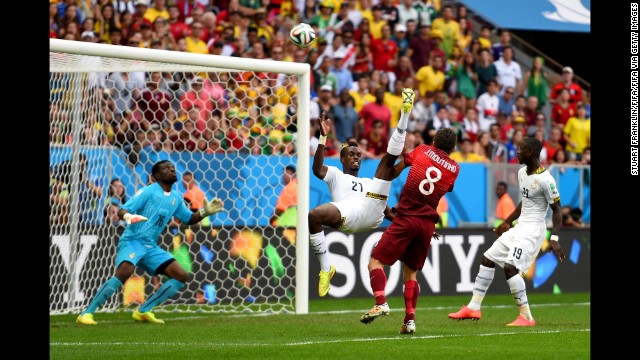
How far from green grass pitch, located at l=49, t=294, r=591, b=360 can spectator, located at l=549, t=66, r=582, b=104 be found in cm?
868

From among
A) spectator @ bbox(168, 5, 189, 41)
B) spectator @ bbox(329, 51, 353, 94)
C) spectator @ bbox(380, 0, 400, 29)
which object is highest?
spectator @ bbox(380, 0, 400, 29)

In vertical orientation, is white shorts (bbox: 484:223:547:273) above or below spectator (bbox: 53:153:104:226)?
below

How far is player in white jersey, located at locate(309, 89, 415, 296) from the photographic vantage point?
11547 millimetres

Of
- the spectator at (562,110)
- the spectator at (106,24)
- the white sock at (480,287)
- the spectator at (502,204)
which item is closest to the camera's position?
the white sock at (480,287)

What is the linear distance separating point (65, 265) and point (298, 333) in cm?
510

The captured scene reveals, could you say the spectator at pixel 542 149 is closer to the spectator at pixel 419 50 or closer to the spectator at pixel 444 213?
the spectator at pixel 419 50

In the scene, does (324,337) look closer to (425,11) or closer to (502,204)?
(502,204)

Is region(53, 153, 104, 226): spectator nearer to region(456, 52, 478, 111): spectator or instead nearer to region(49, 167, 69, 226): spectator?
region(49, 167, 69, 226): spectator

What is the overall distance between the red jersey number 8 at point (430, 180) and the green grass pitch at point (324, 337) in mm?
1453

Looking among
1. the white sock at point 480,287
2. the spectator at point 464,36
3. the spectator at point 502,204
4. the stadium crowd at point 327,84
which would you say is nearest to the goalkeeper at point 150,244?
the stadium crowd at point 327,84

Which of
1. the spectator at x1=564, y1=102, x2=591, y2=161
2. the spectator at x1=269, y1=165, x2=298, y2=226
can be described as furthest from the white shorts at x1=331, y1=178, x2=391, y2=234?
the spectator at x1=564, y1=102, x2=591, y2=161

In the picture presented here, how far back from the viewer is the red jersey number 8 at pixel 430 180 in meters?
11.0

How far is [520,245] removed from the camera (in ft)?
41.9
